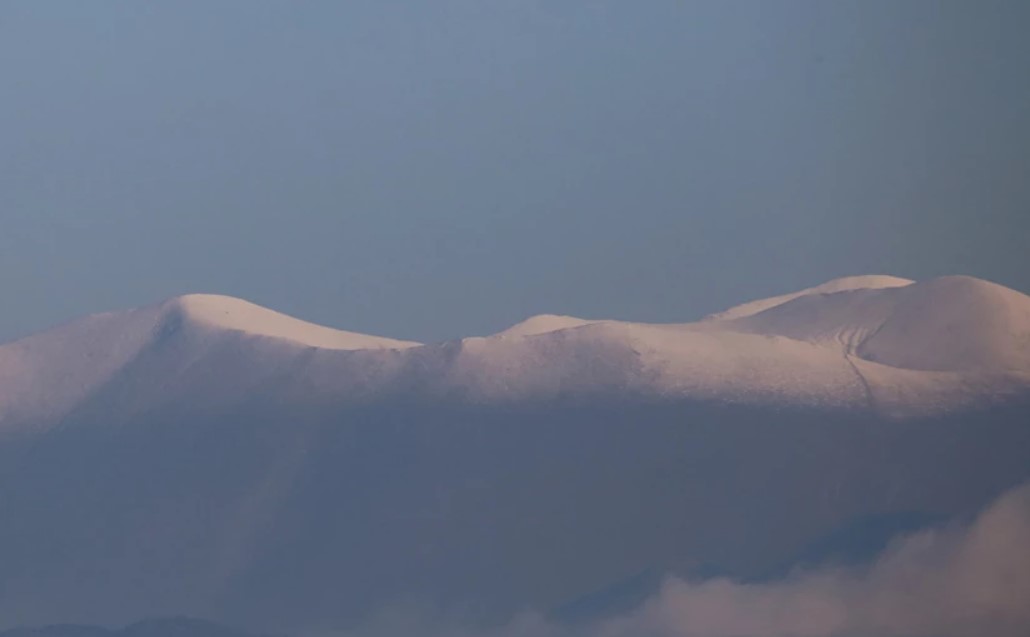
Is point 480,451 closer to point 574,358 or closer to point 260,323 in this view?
point 574,358

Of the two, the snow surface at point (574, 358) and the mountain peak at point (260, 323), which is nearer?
the snow surface at point (574, 358)

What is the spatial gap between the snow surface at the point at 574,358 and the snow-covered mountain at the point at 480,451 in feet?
0.27

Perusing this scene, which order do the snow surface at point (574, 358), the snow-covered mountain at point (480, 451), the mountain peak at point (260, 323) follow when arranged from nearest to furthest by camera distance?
the snow-covered mountain at point (480, 451) < the snow surface at point (574, 358) < the mountain peak at point (260, 323)

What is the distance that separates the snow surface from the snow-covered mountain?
0.27 feet

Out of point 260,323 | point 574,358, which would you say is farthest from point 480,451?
point 260,323

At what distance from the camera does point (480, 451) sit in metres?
49.6

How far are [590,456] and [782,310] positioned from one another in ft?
37.1

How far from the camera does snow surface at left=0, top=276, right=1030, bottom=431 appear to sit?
4809 cm

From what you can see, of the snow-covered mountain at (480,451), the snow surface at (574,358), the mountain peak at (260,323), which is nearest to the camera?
the snow-covered mountain at (480,451)

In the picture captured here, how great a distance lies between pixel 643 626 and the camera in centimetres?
4372

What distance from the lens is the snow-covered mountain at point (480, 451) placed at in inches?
1784

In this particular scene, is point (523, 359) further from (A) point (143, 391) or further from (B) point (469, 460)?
(A) point (143, 391)

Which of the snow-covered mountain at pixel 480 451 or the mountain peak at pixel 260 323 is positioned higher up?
the mountain peak at pixel 260 323

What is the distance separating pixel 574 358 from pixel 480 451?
378 centimetres
